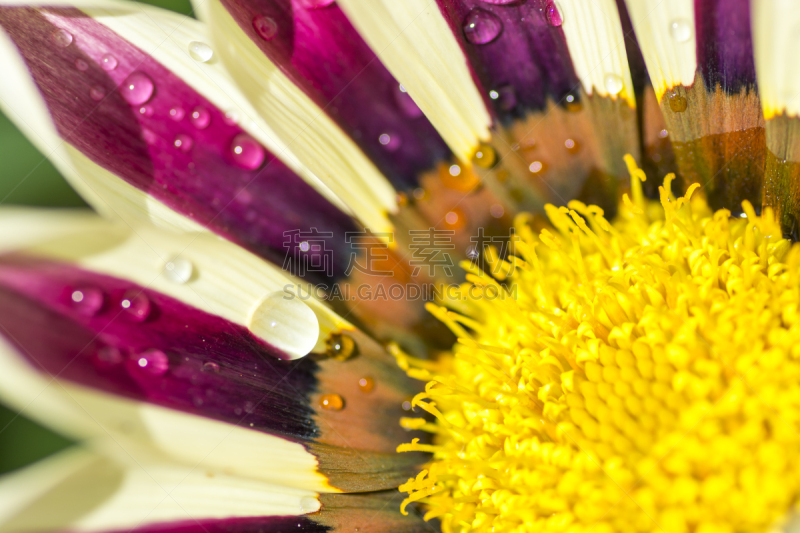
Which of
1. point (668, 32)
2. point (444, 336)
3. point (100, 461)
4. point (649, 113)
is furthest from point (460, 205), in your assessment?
point (100, 461)

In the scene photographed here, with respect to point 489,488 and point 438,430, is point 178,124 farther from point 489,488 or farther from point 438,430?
point 489,488

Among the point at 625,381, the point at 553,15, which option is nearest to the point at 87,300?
the point at 625,381

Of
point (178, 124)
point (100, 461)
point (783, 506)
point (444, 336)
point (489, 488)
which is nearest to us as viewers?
point (783, 506)

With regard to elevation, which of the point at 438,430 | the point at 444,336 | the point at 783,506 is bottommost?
the point at 783,506

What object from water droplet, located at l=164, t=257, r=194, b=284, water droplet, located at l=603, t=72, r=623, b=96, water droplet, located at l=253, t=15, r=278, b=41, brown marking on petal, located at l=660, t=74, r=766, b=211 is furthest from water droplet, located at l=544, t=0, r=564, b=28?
water droplet, located at l=164, t=257, r=194, b=284

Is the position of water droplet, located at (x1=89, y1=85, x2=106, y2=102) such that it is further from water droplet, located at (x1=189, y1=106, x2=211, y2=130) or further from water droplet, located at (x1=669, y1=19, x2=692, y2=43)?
water droplet, located at (x1=669, y1=19, x2=692, y2=43)

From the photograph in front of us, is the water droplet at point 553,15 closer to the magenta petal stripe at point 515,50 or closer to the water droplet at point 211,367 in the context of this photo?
the magenta petal stripe at point 515,50
